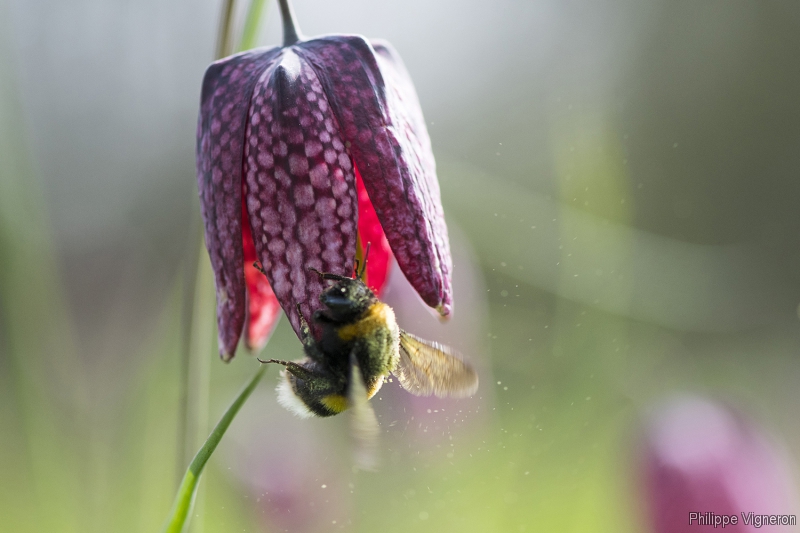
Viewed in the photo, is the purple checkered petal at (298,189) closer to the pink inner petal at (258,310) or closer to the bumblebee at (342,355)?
the bumblebee at (342,355)

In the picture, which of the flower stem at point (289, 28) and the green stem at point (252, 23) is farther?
the green stem at point (252, 23)

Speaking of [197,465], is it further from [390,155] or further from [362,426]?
[390,155]

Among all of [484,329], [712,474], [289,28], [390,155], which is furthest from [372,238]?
[484,329]

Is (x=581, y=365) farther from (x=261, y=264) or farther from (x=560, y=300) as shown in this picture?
(x=261, y=264)

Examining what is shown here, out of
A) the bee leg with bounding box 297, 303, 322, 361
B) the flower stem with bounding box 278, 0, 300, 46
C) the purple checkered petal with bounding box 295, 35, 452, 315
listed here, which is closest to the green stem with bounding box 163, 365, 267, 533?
the bee leg with bounding box 297, 303, 322, 361

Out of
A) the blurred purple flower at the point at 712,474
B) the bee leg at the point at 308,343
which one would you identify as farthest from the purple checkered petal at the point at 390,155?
the blurred purple flower at the point at 712,474
